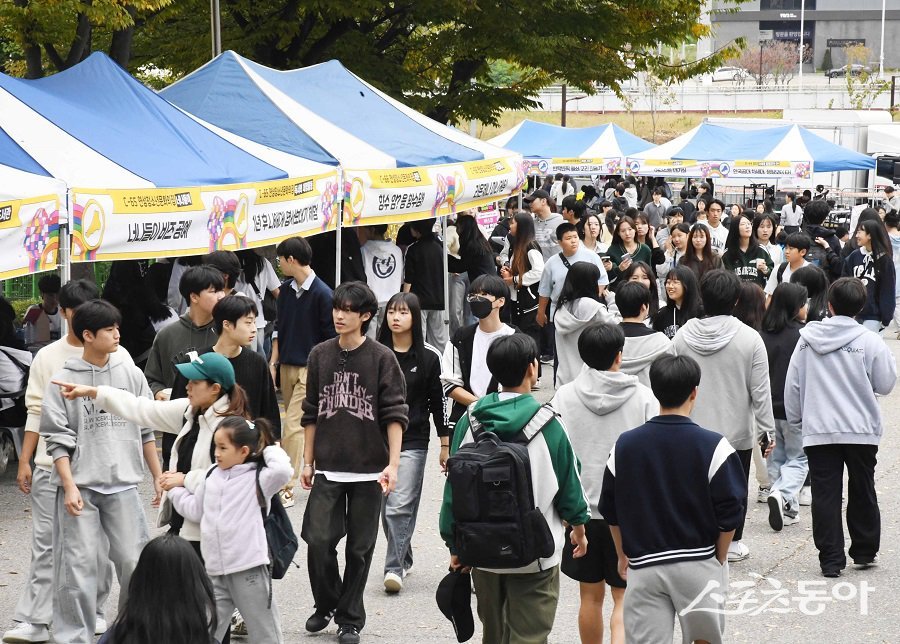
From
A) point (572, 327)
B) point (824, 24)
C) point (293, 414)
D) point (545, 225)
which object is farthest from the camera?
point (824, 24)

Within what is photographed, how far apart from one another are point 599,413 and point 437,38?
15.0m

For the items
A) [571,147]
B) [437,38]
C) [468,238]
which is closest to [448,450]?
[468,238]

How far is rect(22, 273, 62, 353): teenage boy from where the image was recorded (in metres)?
10.8

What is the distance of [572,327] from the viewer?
7.91 m

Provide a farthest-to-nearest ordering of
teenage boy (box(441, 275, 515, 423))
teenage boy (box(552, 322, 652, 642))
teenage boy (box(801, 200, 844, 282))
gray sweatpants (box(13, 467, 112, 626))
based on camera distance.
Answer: teenage boy (box(801, 200, 844, 282)) → teenage boy (box(441, 275, 515, 423)) → gray sweatpants (box(13, 467, 112, 626)) → teenage boy (box(552, 322, 652, 642))

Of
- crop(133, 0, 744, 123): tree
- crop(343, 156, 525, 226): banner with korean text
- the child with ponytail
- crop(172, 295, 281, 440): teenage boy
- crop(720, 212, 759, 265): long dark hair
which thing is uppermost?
crop(133, 0, 744, 123): tree

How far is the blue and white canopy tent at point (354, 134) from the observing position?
1152 cm

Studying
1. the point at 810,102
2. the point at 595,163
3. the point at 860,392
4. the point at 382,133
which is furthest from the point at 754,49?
the point at 860,392

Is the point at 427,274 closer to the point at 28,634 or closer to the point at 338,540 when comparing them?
the point at 338,540

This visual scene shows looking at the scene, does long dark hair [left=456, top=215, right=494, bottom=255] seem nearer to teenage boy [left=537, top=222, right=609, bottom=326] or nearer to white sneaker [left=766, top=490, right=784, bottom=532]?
teenage boy [left=537, top=222, right=609, bottom=326]

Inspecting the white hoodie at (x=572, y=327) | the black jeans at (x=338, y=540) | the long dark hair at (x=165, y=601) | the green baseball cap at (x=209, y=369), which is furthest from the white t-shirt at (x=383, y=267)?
the long dark hair at (x=165, y=601)

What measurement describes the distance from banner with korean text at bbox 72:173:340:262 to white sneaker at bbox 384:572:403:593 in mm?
2715

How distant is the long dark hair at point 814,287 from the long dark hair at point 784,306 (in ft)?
1.63

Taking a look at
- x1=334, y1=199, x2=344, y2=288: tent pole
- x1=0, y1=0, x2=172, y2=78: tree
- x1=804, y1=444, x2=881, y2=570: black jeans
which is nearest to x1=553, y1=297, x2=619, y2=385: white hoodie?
x1=804, y1=444, x2=881, y2=570: black jeans
